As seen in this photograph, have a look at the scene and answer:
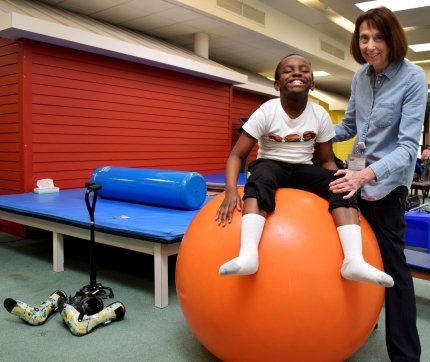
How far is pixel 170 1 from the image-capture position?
550cm

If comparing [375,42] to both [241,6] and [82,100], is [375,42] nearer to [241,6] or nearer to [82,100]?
[82,100]

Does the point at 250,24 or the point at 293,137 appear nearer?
the point at 293,137

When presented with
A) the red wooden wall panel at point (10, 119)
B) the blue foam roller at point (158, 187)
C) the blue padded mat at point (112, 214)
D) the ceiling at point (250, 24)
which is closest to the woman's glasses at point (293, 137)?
the blue padded mat at point (112, 214)

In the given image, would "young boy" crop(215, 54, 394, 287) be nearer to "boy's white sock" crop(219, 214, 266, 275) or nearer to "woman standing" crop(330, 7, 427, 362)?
"boy's white sock" crop(219, 214, 266, 275)

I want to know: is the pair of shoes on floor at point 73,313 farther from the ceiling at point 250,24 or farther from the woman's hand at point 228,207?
the ceiling at point 250,24

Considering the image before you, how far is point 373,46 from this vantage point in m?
1.79

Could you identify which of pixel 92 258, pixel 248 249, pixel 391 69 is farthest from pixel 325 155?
pixel 92 258

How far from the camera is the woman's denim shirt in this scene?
68.6 inches

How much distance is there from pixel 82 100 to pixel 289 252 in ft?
13.8

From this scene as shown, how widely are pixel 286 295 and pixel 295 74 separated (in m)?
1.00

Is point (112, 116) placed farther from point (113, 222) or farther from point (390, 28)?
point (390, 28)

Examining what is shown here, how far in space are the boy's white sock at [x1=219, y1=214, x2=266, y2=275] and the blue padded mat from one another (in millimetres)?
1133

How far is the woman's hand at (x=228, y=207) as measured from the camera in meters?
1.77

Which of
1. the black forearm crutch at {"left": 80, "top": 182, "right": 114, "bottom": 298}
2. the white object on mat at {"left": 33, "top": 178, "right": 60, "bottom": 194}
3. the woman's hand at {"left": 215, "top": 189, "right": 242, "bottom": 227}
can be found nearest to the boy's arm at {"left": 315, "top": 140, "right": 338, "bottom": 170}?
the woman's hand at {"left": 215, "top": 189, "right": 242, "bottom": 227}
